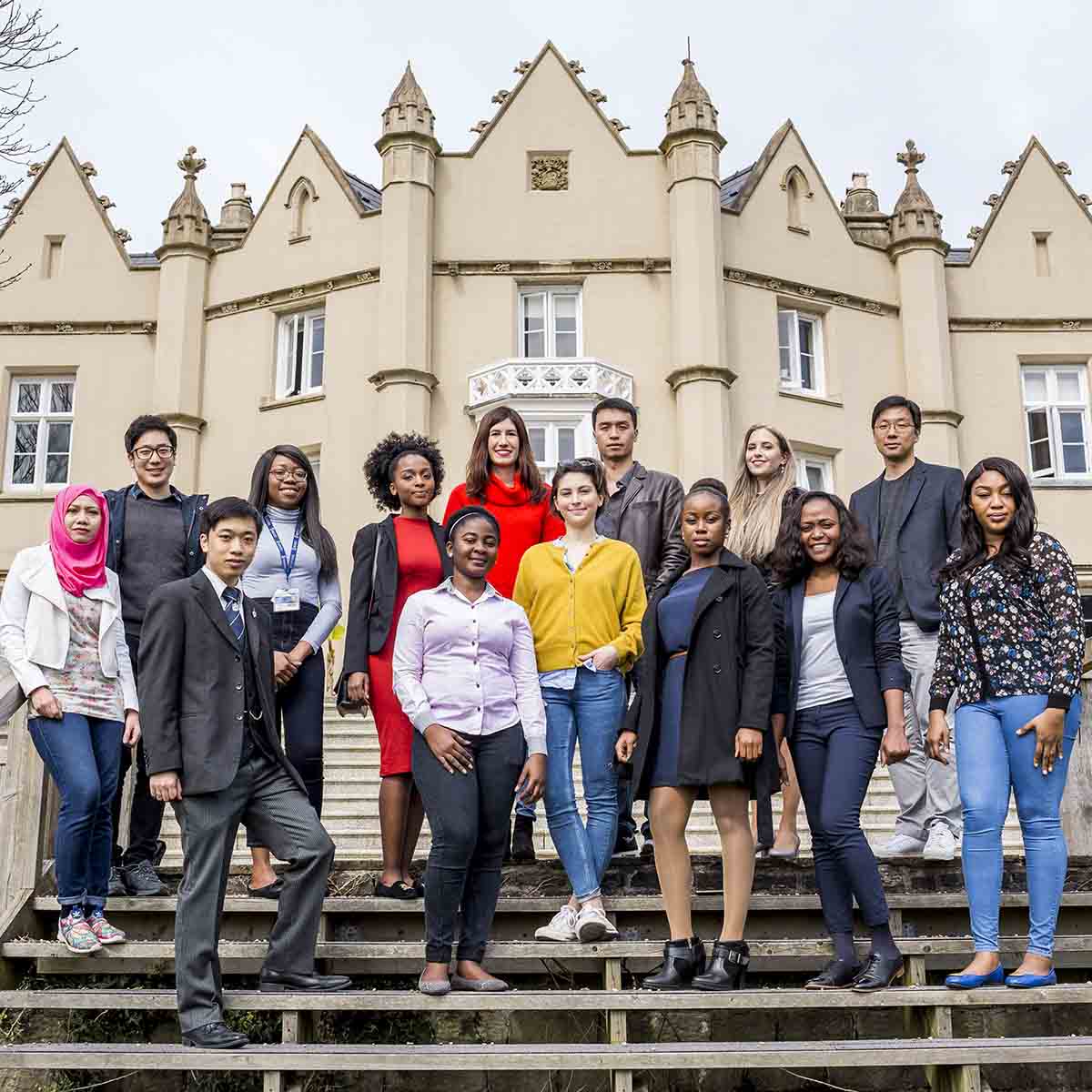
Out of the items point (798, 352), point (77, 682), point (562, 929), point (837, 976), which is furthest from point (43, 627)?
point (798, 352)

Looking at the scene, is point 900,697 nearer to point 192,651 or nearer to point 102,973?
point 192,651

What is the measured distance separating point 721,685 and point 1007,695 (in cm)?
117

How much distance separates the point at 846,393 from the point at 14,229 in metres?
15.6

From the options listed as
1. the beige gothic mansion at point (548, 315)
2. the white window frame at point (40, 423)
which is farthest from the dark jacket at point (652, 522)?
the white window frame at point (40, 423)

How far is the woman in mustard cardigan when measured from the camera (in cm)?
573

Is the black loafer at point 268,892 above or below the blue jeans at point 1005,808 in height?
below

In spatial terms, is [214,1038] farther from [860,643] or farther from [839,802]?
[860,643]

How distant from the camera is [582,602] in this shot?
240 inches

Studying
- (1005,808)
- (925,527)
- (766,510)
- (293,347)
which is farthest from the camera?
(293,347)

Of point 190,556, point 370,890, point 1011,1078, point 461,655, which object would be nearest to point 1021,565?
point 1011,1078

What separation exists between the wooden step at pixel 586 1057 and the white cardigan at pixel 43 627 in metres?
1.69

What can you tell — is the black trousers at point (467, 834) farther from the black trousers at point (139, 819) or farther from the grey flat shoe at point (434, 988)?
the black trousers at point (139, 819)

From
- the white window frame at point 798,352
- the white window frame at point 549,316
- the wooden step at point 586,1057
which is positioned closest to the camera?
the wooden step at point 586,1057

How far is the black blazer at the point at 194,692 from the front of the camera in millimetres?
5145
